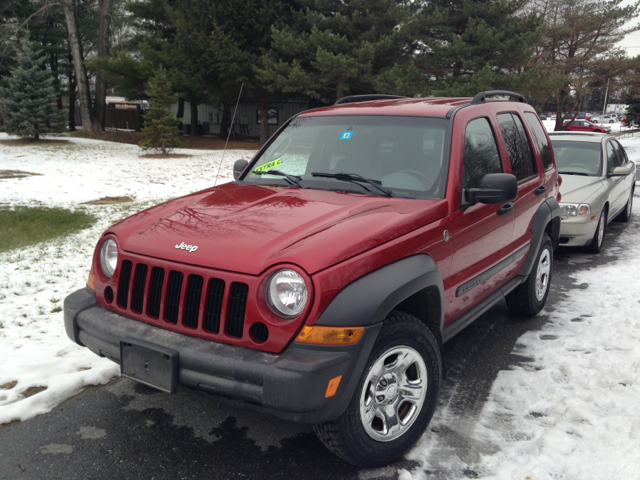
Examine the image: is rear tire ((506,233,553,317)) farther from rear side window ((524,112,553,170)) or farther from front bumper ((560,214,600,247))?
front bumper ((560,214,600,247))

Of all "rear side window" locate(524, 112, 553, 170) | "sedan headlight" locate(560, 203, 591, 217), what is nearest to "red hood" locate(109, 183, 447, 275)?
"rear side window" locate(524, 112, 553, 170)

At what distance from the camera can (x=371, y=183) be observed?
3559 mm

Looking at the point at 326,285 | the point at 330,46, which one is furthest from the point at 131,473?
the point at 330,46

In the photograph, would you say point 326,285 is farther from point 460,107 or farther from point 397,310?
point 460,107

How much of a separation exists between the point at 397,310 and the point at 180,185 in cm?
1181

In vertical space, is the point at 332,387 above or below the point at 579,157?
below

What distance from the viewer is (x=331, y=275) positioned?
99.5 inches

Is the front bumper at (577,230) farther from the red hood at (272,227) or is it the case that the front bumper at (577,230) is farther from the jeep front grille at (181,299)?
the jeep front grille at (181,299)

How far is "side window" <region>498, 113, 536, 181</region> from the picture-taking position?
14.5 ft

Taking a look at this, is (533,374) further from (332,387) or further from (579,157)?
(579,157)

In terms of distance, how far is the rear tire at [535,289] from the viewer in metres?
4.99

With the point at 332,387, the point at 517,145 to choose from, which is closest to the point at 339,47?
the point at 517,145

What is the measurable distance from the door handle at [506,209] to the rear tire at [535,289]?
2.97ft

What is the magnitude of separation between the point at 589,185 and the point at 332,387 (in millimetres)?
6842
